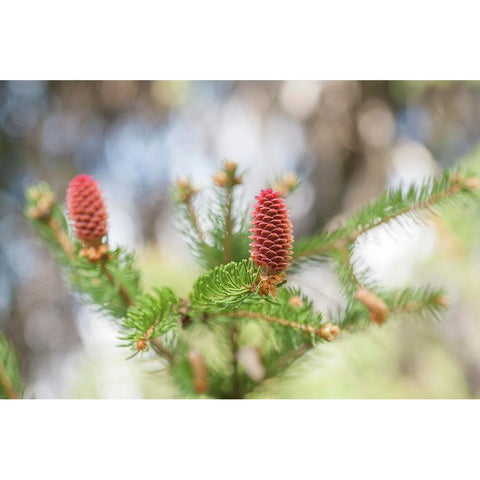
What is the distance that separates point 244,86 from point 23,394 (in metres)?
1.08

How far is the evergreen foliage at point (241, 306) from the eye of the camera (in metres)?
0.30

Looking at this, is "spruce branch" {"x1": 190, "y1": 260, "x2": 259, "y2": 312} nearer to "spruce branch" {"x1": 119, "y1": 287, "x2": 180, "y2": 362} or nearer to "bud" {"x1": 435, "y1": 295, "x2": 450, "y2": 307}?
"spruce branch" {"x1": 119, "y1": 287, "x2": 180, "y2": 362}

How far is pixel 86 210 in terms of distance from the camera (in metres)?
0.28

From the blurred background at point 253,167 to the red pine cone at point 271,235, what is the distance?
70 centimetres

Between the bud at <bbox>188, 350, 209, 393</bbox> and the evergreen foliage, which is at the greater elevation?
the evergreen foliage

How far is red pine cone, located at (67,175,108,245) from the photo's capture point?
0.28 metres

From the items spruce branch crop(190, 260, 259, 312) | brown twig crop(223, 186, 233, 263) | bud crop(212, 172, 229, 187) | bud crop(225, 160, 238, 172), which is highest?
bud crop(225, 160, 238, 172)

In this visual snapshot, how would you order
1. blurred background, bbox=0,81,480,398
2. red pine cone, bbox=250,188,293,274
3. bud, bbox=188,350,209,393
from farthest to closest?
blurred background, bbox=0,81,480,398 < bud, bbox=188,350,209,393 < red pine cone, bbox=250,188,293,274

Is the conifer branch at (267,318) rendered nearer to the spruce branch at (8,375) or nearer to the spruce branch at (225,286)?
the spruce branch at (225,286)

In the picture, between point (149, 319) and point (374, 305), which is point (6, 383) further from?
point (374, 305)

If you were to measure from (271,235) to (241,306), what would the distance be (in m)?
0.07

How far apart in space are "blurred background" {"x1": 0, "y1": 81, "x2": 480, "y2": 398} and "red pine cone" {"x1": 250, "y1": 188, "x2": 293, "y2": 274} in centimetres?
70

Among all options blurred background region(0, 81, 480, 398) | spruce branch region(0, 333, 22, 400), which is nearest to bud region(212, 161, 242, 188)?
spruce branch region(0, 333, 22, 400)
